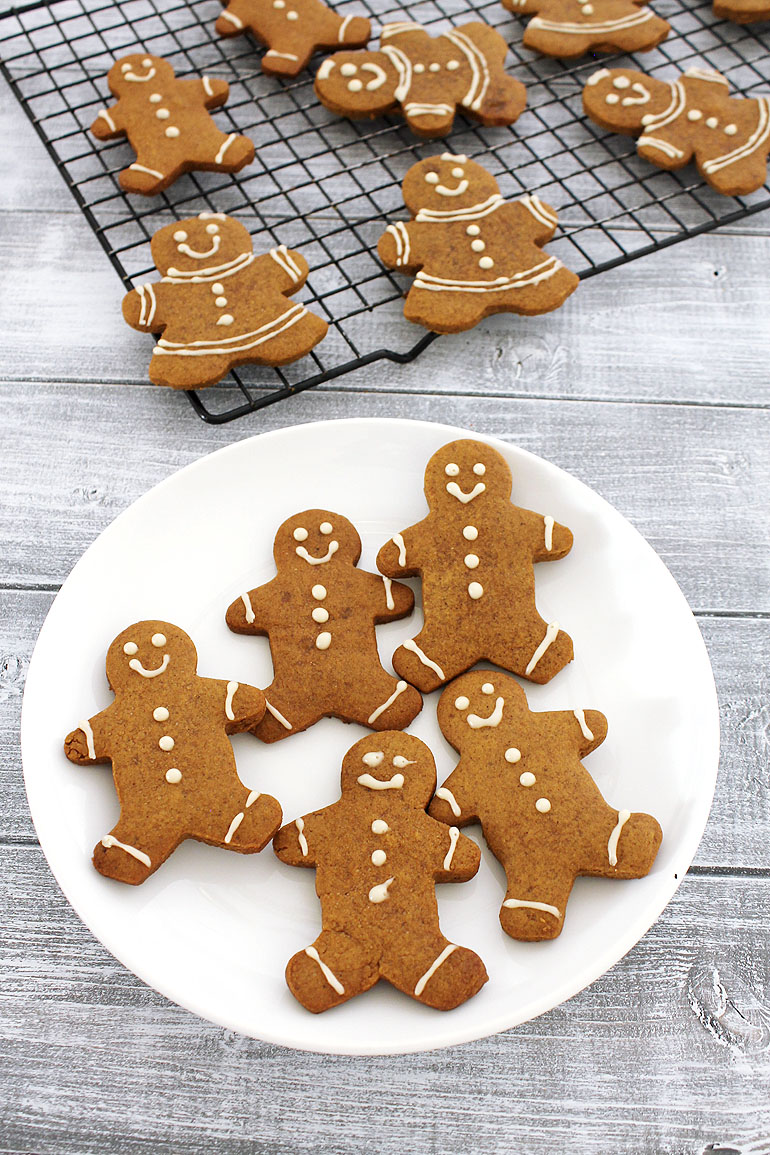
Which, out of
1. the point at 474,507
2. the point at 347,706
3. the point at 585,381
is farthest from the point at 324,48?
the point at 347,706

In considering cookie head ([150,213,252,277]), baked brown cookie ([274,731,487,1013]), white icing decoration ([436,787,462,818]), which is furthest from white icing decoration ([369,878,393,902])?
cookie head ([150,213,252,277])

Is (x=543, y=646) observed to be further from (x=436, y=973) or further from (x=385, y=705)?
(x=436, y=973)

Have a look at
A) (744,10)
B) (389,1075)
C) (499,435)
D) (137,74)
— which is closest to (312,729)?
(389,1075)

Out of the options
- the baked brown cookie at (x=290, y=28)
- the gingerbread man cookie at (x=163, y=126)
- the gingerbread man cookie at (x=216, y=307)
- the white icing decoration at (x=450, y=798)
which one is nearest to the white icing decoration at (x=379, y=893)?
the white icing decoration at (x=450, y=798)

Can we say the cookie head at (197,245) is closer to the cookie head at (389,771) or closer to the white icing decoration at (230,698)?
the white icing decoration at (230,698)

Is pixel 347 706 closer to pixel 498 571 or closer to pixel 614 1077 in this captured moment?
pixel 498 571
